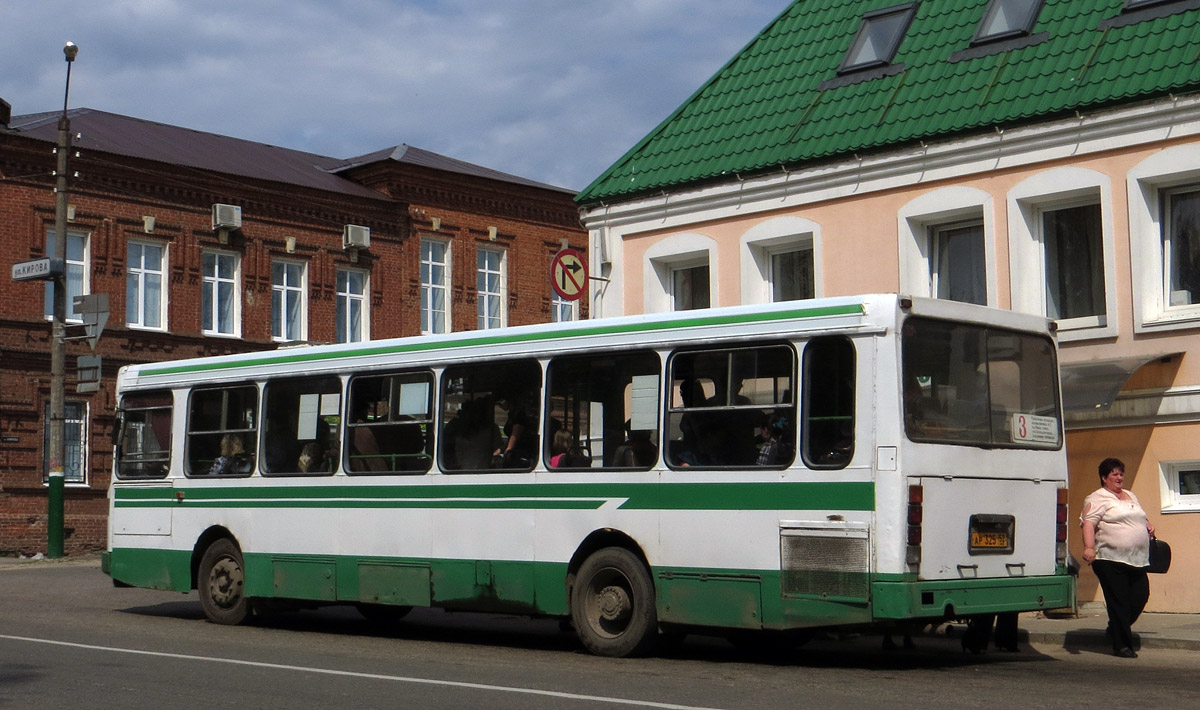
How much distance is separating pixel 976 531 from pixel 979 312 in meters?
1.67

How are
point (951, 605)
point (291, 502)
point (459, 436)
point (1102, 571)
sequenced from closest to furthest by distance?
point (951, 605)
point (1102, 571)
point (459, 436)
point (291, 502)

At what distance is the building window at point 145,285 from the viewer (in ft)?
122

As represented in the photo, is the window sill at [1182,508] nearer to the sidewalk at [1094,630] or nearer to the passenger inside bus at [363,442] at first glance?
the sidewalk at [1094,630]

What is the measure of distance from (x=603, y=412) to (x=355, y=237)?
29.3 metres

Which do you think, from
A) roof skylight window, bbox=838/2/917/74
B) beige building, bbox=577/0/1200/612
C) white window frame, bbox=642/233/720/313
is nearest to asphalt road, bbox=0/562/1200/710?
beige building, bbox=577/0/1200/612

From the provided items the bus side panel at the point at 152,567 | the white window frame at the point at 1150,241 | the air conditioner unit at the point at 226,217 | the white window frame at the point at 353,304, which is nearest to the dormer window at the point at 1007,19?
the white window frame at the point at 1150,241

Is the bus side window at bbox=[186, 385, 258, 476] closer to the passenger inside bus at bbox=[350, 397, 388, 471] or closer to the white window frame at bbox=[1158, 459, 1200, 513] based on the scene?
the passenger inside bus at bbox=[350, 397, 388, 471]

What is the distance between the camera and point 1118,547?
43.3 ft

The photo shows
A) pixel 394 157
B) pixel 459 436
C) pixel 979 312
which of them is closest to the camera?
pixel 979 312

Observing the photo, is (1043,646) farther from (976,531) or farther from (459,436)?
(459,436)

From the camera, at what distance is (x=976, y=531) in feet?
38.7

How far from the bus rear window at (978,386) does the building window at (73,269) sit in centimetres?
2721

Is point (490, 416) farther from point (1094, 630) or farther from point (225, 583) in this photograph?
point (1094, 630)

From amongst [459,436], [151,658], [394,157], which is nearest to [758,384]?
[459,436]
